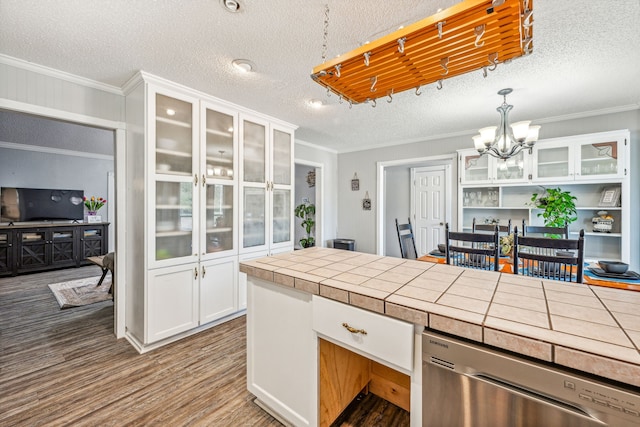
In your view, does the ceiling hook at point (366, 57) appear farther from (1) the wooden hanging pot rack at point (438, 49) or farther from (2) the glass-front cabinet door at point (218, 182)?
(2) the glass-front cabinet door at point (218, 182)

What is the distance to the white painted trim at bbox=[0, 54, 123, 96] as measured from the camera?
206cm

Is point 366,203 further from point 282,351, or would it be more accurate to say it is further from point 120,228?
point 282,351

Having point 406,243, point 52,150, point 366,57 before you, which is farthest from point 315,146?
point 52,150

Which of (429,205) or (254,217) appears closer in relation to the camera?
(254,217)

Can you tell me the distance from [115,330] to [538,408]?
131 inches

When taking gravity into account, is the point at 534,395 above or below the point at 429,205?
below

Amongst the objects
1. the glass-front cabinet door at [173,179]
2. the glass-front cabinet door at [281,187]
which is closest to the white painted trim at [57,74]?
the glass-front cabinet door at [173,179]

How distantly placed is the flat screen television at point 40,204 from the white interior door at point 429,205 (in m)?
7.43

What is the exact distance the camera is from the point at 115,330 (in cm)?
265

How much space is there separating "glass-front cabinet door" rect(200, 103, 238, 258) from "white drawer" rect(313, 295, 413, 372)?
191 centimetres

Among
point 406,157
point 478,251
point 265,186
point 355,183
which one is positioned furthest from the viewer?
point 355,183

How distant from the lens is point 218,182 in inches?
112

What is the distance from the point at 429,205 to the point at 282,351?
16.7 feet

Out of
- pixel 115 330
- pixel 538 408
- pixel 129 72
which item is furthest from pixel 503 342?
pixel 115 330
